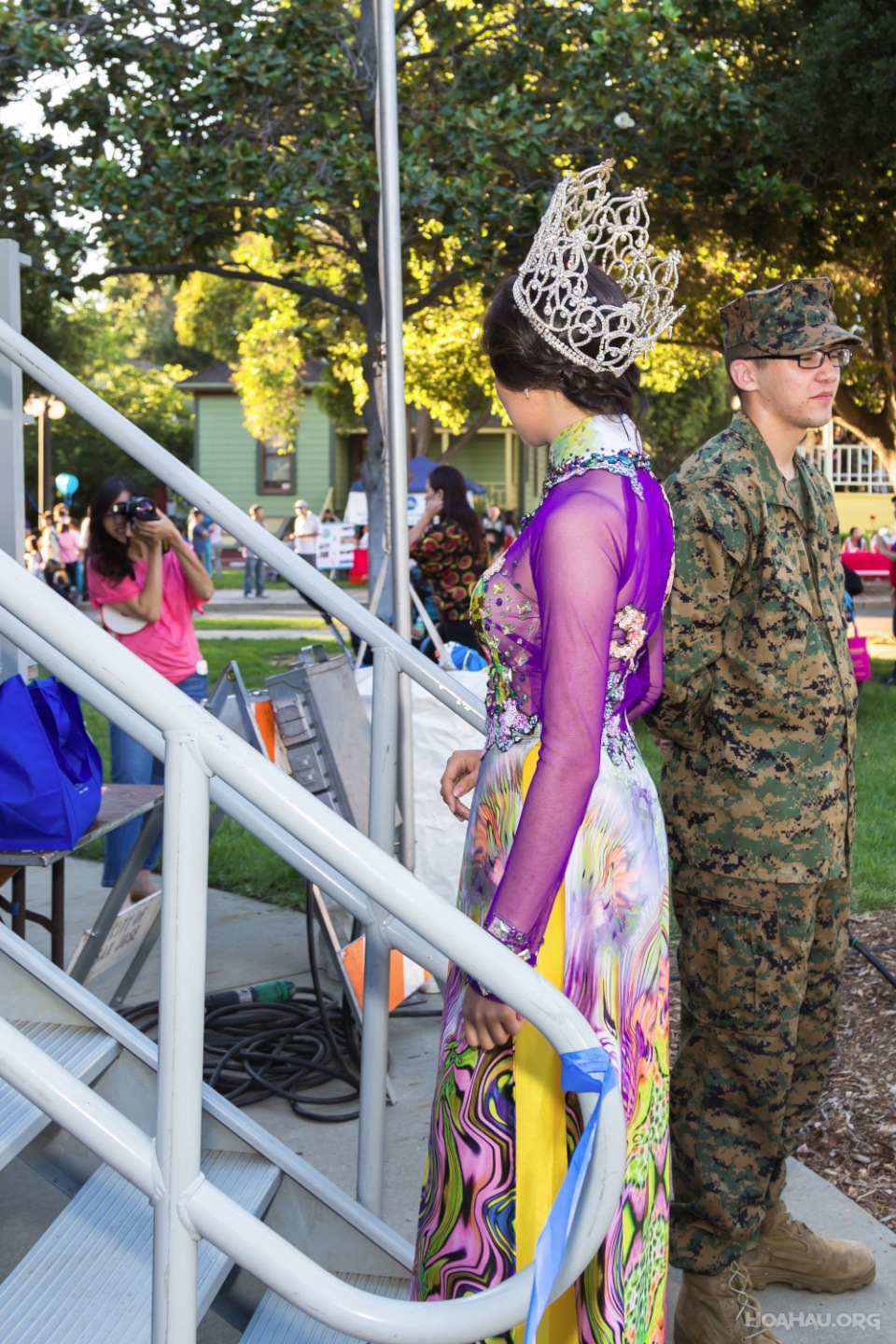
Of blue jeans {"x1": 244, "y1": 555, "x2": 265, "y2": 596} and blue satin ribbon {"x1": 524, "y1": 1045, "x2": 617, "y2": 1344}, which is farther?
blue jeans {"x1": 244, "y1": 555, "x2": 265, "y2": 596}

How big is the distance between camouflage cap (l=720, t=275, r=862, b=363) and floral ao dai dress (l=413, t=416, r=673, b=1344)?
827 mm

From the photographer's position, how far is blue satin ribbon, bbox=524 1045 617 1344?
1.57m

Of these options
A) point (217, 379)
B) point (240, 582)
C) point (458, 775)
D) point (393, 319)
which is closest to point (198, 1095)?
point (458, 775)

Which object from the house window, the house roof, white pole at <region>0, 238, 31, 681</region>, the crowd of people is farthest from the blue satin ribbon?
the house window

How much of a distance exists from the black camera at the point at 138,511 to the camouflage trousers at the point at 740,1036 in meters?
2.92

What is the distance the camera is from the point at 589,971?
191 centimetres

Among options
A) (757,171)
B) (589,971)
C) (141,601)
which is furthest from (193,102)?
(589,971)

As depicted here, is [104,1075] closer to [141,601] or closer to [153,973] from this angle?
[153,973]

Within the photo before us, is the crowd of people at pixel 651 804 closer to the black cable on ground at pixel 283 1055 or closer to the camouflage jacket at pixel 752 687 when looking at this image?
the camouflage jacket at pixel 752 687

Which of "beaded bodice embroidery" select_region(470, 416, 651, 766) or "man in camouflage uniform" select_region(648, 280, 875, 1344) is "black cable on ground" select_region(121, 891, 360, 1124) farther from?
"beaded bodice embroidery" select_region(470, 416, 651, 766)

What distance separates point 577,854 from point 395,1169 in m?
1.88

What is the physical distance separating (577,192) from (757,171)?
9417mm

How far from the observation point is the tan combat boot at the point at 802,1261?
2.88m

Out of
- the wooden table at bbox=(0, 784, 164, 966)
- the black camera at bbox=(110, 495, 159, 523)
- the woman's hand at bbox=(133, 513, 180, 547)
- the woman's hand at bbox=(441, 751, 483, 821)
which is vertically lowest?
the wooden table at bbox=(0, 784, 164, 966)
